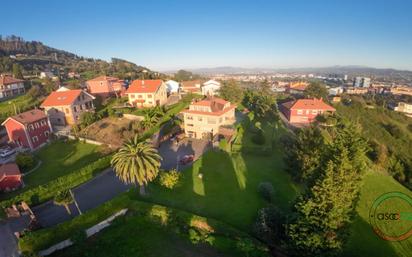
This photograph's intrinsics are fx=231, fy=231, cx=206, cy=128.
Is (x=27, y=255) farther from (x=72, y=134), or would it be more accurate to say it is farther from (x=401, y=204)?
(x=401, y=204)

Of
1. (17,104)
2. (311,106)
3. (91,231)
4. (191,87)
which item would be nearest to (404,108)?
(311,106)

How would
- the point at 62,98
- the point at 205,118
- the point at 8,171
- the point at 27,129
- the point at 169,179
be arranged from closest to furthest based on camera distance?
the point at 169,179, the point at 8,171, the point at 27,129, the point at 205,118, the point at 62,98

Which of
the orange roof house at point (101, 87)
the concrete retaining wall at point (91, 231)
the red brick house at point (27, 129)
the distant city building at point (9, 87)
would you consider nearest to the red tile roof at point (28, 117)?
the red brick house at point (27, 129)

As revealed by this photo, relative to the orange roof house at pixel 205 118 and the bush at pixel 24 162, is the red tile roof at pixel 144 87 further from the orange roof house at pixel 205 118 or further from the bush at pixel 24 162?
the bush at pixel 24 162

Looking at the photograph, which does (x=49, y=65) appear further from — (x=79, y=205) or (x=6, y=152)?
(x=79, y=205)

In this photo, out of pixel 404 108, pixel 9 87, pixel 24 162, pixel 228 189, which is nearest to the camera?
pixel 228 189

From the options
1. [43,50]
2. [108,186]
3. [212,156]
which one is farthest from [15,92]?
[43,50]
